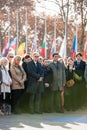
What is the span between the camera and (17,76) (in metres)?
13.0

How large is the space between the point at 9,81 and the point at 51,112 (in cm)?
173

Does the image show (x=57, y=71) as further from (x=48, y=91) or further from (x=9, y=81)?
(x=9, y=81)

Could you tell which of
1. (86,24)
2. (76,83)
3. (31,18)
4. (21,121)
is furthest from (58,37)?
(21,121)

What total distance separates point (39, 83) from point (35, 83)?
0.14 metres

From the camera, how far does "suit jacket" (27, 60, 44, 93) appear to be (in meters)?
13.0

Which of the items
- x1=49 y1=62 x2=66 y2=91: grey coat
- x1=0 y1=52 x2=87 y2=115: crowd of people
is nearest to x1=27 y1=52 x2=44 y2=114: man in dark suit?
x1=0 y1=52 x2=87 y2=115: crowd of people

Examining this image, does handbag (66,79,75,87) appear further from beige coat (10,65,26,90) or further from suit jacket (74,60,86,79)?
beige coat (10,65,26,90)

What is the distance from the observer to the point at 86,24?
3856 centimetres

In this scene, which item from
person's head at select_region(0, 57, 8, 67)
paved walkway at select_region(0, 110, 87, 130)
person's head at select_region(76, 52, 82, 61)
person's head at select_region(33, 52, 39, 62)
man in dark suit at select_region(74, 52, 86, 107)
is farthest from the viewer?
man in dark suit at select_region(74, 52, 86, 107)

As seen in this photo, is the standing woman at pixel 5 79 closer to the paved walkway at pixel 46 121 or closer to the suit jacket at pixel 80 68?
the paved walkway at pixel 46 121

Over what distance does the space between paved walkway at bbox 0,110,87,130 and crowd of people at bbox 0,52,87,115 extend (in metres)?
0.56

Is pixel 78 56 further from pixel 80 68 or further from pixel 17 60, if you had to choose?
pixel 17 60

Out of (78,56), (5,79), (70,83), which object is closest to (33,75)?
(5,79)

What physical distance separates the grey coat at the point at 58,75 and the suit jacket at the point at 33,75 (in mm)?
464
